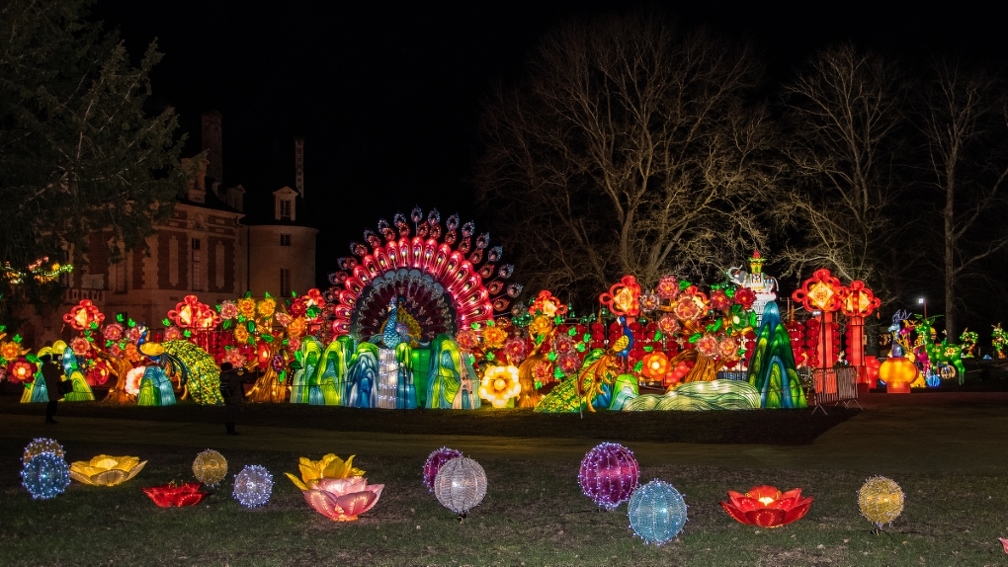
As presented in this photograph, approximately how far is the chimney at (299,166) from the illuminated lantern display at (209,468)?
45560mm

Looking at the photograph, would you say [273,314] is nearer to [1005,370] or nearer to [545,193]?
[545,193]

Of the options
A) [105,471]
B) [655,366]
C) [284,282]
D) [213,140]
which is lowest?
[105,471]

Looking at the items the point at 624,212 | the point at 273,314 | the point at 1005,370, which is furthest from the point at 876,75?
the point at 273,314

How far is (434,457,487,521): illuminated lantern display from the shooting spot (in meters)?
10.9

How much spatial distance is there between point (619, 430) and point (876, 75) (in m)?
22.0

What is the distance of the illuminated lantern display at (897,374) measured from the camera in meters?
32.0

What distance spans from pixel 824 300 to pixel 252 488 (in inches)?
742

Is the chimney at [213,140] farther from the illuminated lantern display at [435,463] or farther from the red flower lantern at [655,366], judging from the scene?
the illuminated lantern display at [435,463]

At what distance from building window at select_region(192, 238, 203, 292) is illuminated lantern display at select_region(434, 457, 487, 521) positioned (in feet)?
143

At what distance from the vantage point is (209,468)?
13.1 metres

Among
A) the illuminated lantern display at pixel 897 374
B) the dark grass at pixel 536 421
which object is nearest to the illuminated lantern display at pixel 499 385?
the dark grass at pixel 536 421

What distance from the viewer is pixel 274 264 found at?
5578 cm

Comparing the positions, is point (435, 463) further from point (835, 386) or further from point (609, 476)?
point (835, 386)

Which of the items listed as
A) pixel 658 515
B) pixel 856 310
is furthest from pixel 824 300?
pixel 658 515
